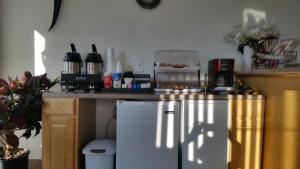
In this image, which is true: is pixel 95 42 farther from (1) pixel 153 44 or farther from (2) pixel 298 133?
(2) pixel 298 133

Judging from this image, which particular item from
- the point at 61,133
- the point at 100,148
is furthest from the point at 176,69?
the point at 61,133

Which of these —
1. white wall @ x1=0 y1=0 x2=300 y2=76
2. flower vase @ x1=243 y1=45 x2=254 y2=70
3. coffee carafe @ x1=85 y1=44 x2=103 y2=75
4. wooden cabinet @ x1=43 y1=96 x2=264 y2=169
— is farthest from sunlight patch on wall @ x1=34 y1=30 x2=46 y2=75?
flower vase @ x1=243 y1=45 x2=254 y2=70

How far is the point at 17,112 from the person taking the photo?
2.20 meters

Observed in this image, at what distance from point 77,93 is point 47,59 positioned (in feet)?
2.47

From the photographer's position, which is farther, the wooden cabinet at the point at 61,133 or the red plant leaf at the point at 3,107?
the wooden cabinet at the point at 61,133

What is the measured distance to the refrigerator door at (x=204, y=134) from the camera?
7.24 ft

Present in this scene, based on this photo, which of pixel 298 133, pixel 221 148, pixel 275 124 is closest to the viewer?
pixel 298 133

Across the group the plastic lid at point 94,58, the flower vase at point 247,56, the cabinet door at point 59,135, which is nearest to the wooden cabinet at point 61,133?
the cabinet door at point 59,135

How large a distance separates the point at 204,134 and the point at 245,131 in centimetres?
37

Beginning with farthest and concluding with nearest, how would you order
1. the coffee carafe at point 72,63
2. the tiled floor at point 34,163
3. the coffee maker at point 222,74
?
the tiled floor at point 34,163
the coffee carafe at point 72,63
the coffee maker at point 222,74

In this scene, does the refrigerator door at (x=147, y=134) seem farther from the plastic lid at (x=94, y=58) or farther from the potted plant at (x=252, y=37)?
the potted plant at (x=252, y=37)

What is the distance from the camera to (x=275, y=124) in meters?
2.00

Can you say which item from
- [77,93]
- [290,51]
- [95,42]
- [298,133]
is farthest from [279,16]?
[77,93]

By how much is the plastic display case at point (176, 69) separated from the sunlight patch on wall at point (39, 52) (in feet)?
4.00
